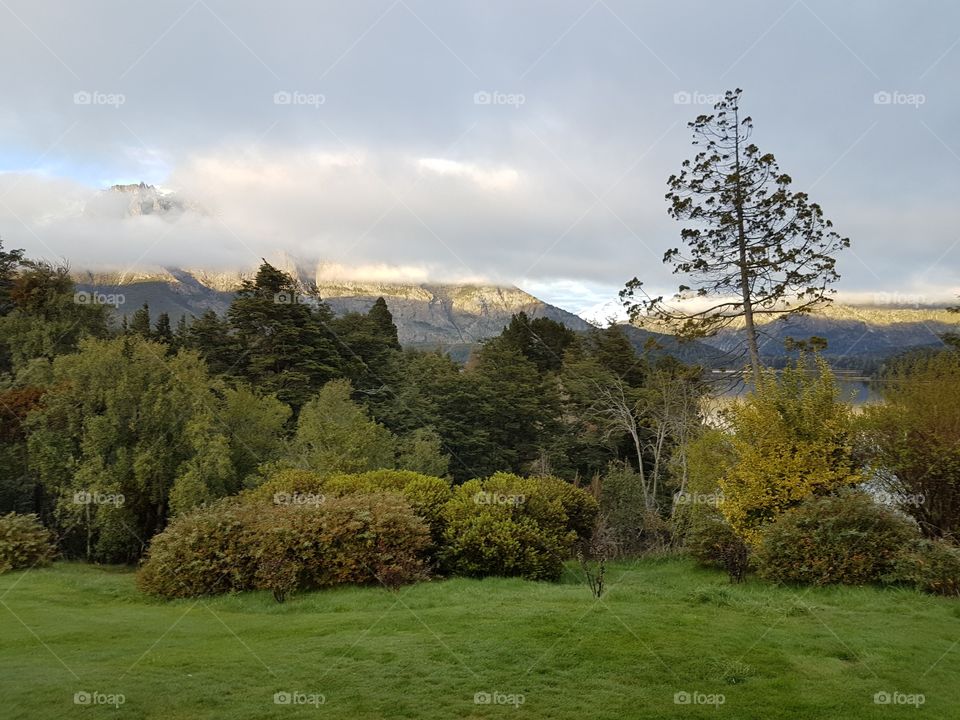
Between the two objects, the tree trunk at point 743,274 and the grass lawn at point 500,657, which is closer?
the grass lawn at point 500,657

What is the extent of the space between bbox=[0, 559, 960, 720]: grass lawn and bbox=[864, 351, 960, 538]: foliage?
429 cm

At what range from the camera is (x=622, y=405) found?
123 ft

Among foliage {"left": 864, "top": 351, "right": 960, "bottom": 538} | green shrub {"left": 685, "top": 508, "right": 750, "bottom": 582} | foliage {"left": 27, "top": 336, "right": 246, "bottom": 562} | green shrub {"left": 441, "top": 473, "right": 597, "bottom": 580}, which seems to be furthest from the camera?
foliage {"left": 27, "top": 336, "right": 246, "bottom": 562}

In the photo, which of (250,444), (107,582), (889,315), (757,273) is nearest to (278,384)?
(250,444)

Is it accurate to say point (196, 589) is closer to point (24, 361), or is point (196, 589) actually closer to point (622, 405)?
point (24, 361)

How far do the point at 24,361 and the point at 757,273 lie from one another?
107 ft

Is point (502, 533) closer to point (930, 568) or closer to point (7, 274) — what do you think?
point (930, 568)

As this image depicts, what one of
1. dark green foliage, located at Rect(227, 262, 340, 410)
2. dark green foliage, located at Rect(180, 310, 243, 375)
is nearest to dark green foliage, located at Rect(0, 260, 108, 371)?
dark green foliage, located at Rect(180, 310, 243, 375)

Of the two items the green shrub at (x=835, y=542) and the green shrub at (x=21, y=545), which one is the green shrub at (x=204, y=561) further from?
the green shrub at (x=835, y=542)

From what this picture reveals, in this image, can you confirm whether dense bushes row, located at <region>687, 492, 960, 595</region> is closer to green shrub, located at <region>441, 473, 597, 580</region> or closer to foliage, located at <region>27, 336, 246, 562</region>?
green shrub, located at <region>441, 473, 597, 580</region>

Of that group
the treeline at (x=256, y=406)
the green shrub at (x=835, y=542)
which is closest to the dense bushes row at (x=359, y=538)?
the green shrub at (x=835, y=542)

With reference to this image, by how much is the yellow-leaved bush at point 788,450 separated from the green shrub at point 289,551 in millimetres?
7843

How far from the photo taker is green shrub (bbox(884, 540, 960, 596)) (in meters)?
12.2

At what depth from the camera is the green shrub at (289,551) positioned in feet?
→ 45.3
